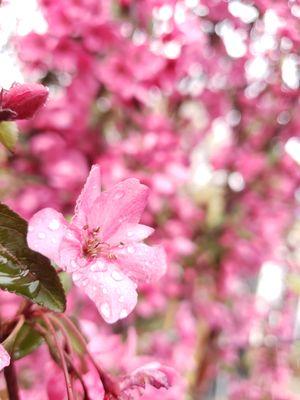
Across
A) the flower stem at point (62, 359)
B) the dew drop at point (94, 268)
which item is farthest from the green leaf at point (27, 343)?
the dew drop at point (94, 268)

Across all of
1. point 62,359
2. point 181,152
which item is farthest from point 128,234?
point 181,152

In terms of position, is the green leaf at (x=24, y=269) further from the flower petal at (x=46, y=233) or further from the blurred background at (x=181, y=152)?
the blurred background at (x=181, y=152)

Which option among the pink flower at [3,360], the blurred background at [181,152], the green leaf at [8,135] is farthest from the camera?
the blurred background at [181,152]

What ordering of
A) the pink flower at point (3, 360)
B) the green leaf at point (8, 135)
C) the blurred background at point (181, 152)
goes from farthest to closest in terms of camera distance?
the blurred background at point (181, 152)
the green leaf at point (8, 135)
the pink flower at point (3, 360)

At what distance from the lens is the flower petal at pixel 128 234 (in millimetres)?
584

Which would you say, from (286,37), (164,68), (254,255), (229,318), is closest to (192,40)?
(164,68)

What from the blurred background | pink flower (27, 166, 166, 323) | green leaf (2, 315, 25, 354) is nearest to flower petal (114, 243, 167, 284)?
pink flower (27, 166, 166, 323)

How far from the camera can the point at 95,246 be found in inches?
22.5

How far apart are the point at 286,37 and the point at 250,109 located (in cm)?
68

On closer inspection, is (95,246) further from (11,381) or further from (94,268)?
(11,381)

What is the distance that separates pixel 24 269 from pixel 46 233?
0.06 metres

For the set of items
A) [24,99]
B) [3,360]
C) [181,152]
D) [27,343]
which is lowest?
[181,152]

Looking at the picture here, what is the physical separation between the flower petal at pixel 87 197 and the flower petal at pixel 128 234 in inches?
1.4

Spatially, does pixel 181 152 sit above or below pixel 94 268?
below
